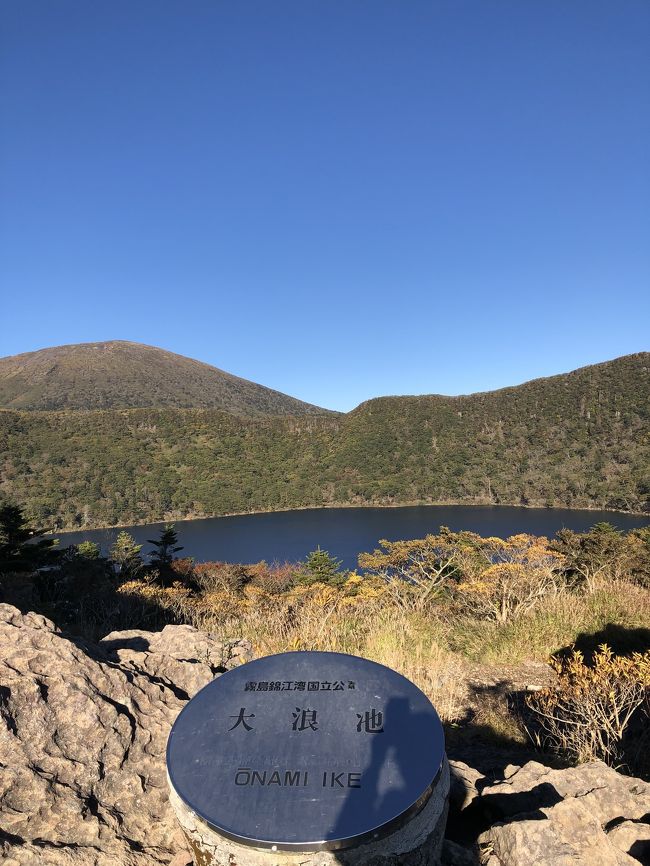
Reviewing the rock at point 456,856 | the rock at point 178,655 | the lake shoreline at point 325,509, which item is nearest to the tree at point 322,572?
the rock at point 178,655

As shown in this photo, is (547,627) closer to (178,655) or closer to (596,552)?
(178,655)

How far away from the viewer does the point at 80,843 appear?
6.12ft

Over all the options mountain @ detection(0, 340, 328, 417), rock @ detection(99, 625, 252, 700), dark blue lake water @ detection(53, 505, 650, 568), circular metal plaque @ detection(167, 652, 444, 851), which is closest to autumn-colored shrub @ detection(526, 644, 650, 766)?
circular metal plaque @ detection(167, 652, 444, 851)

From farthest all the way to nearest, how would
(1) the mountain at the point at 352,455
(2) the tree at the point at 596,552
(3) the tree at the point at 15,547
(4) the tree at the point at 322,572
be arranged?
(1) the mountain at the point at 352,455 → (4) the tree at the point at 322,572 → (3) the tree at the point at 15,547 → (2) the tree at the point at 596,552

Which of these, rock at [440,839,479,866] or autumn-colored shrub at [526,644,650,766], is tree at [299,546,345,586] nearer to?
autumn-colored shrub at [526,644,650,766]

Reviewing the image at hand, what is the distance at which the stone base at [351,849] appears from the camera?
5.16ft

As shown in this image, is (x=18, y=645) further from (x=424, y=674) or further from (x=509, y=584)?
(x=509, y=584)

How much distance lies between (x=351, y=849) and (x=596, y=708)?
2.06 meters

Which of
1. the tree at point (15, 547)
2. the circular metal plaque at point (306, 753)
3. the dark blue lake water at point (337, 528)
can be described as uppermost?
the circular metal plaque at point (306, 753)

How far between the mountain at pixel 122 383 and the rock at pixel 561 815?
374 ft

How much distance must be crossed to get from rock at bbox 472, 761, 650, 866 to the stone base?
0.29 meters

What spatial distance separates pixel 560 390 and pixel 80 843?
72398 millimetres

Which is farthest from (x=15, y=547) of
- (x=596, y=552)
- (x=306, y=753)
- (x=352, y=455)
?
(x=352, y=455)

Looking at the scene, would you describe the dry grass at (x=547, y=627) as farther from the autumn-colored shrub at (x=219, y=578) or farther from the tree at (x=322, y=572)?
the autumn-colored shrub at (x=219, y=578)
